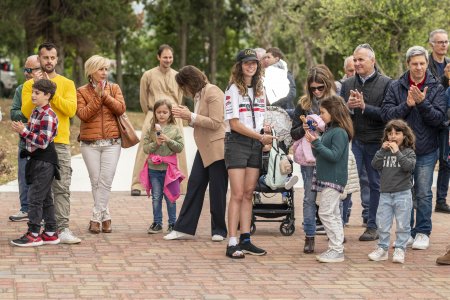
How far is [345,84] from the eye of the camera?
10617 mm

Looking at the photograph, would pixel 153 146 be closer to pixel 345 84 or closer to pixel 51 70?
pixel 51 70

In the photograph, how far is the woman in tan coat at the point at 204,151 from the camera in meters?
9.80

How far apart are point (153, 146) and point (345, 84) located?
2.12 meters

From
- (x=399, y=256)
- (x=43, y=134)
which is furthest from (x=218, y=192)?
(x=399, y=256)

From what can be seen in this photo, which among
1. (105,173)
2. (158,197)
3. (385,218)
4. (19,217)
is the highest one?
(105,173)

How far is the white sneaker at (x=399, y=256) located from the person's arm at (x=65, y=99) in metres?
3.34

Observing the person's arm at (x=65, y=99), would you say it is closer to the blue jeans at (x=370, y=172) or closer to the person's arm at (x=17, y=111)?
the person's arm at (x=17, y=111)

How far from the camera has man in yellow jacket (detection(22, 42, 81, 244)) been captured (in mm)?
9781

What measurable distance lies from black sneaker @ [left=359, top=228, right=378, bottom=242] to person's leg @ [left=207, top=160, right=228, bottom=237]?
1.41 meters

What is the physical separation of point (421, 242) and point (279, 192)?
63.1 inches

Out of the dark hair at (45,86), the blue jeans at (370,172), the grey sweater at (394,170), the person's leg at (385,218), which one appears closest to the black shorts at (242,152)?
the grey sweater at (394,170)

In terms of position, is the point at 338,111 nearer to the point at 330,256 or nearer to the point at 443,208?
the point at 330,256

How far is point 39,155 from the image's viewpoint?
9492 mm

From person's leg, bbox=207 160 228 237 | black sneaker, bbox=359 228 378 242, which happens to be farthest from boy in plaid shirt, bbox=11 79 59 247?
black sneaker, bbox=359 228 378 242
